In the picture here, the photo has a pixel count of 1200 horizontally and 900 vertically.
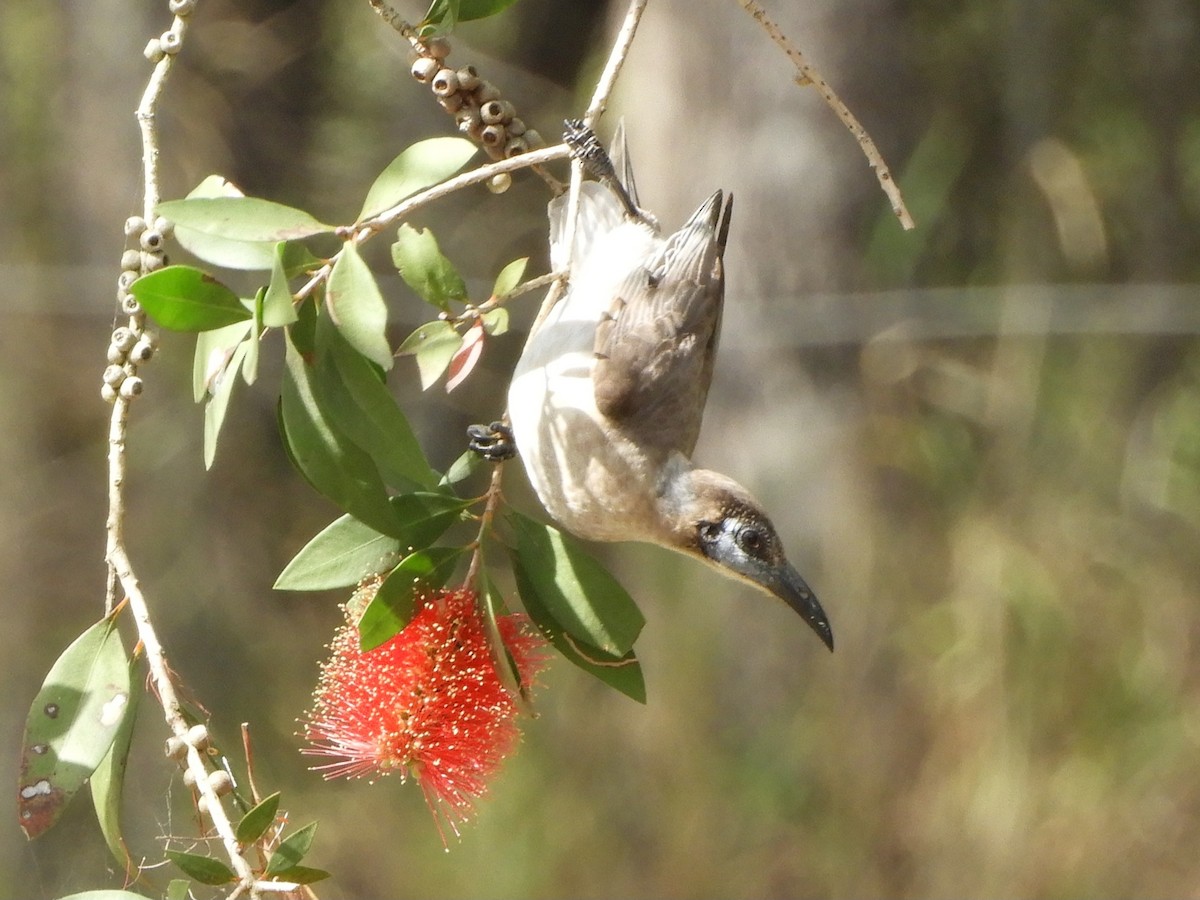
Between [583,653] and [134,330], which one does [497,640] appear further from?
[134,330]

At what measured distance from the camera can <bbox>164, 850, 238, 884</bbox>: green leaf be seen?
3.51ft

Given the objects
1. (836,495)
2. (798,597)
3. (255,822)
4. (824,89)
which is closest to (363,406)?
(255,822)

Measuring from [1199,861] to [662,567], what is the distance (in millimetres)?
1879

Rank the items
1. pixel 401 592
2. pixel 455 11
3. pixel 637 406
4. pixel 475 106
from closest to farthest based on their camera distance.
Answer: pixel 401 592, pixel 455 11, pixel 475 106, pixel 637 406

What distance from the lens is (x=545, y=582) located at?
140 centimetres

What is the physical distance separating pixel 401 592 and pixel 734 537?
0.60 metres

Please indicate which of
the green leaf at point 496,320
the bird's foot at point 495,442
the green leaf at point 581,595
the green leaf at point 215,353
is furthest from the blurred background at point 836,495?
the green leaf at point 215,353

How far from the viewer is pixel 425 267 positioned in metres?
1.35

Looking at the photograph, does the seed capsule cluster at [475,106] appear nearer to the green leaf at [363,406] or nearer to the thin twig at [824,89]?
the thin twig at [824,89]

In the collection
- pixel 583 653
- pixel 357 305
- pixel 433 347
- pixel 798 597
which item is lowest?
pixel 798 597

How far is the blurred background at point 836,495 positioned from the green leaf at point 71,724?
2.49 m

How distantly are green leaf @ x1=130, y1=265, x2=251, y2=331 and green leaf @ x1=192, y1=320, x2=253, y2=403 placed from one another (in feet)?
0.11

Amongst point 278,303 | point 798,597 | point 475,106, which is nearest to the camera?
point 278,303

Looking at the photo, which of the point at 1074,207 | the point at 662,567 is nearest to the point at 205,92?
the point at 662,567
